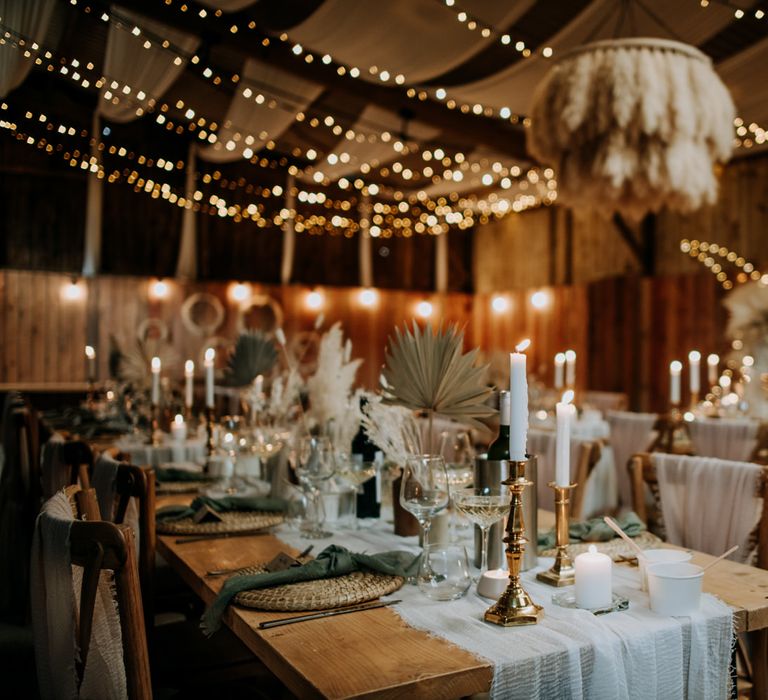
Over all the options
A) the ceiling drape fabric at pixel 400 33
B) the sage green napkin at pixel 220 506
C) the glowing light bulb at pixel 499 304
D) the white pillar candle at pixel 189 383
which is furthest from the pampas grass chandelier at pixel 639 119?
the glowing light bulb at pixel 499 304

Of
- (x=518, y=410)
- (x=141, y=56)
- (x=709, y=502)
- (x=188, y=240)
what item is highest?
(x=141, y=56)

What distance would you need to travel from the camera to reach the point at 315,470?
2.37m

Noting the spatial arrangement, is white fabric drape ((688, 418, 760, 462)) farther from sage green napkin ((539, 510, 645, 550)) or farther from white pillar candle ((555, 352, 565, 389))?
sage green napkin ((539, 510, 645, 550))

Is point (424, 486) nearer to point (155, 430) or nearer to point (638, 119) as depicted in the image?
point (638, 119)

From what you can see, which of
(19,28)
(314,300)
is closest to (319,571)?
(19,28)

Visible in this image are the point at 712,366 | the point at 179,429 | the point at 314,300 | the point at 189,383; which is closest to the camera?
the point at 189,383

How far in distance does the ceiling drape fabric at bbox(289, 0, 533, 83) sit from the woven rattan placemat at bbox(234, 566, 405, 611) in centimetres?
414

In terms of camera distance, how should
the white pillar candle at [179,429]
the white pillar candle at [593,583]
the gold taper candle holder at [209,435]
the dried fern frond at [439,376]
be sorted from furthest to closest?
the white pillar candle at [179,429], the gold taper candle holder at [209,435], the dried fern frond at [439,376], the white pillar candle at [593,583]

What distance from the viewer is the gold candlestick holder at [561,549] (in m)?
1.83

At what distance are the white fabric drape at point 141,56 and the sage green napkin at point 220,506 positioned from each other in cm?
390

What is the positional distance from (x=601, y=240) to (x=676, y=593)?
31.8 ft

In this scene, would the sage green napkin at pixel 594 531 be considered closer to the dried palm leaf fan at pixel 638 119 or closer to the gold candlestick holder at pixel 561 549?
the gold candlestick holder at pixel 561 549

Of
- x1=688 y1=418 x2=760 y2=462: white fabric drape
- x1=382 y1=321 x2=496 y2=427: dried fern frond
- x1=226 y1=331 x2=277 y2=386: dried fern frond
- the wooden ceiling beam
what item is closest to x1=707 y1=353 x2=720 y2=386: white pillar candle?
x1=688 y1=418 x2=760 y2=462: white fabric drape

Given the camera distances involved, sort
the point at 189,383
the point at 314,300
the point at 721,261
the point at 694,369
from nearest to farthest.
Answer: the point at 189,383 → the point at 694,369 → the point at 721,261 → the point at 314,300
